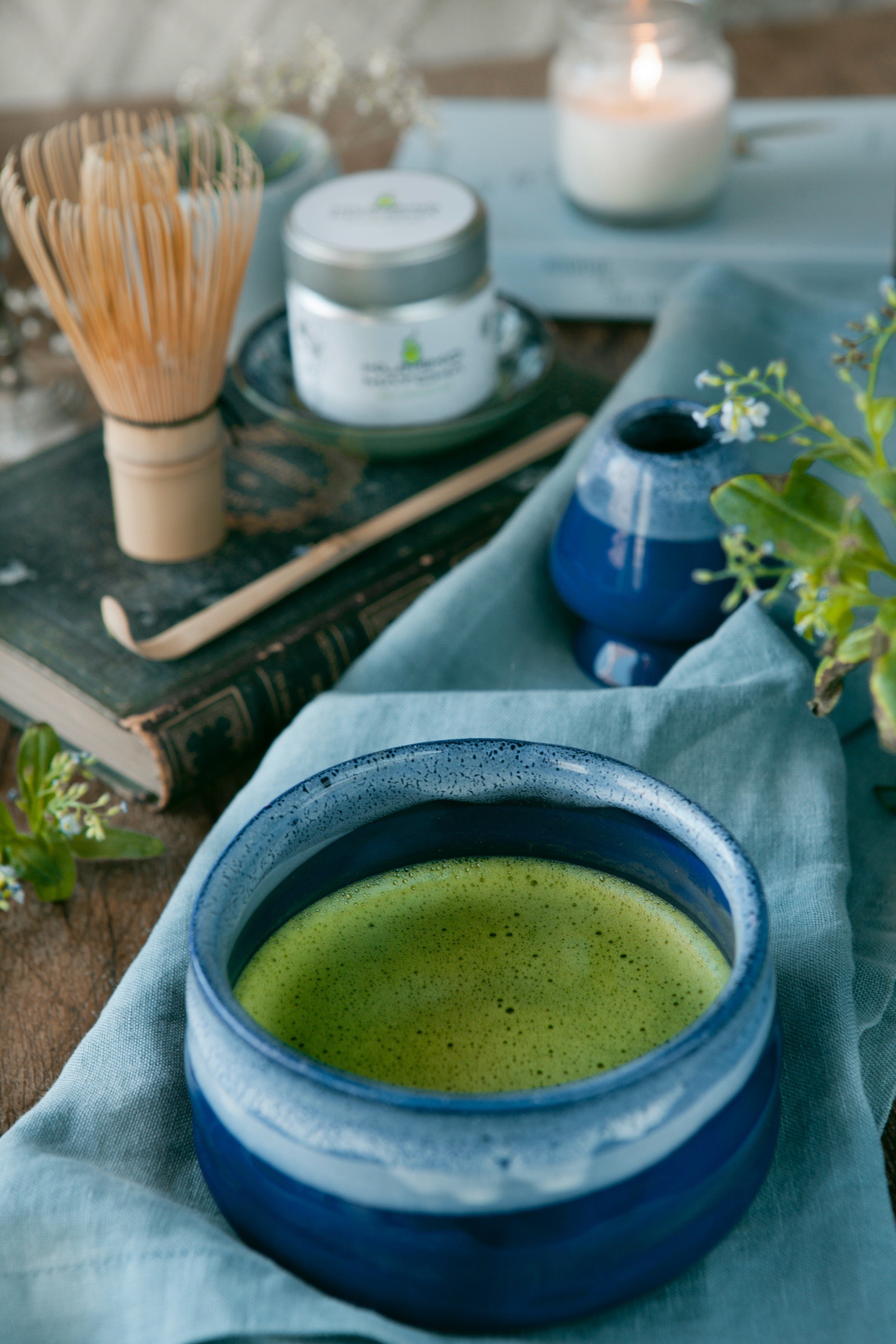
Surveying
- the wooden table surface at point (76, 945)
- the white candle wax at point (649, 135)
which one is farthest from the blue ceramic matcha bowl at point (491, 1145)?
the white candle wax at point (649, 135)

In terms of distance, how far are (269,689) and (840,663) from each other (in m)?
0.24

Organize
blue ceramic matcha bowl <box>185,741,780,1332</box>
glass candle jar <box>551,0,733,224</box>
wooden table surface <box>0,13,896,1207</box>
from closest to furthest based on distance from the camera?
blue ceramic matcha bowl <box>185,741,780,1332</box>, wooden table surface <box>0,13,896,1207</box>, glass candle jar <box>551,0,733,224</box>

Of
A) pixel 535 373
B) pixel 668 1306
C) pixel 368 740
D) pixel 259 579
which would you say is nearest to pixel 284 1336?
pixel 668 1306

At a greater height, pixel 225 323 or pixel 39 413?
pixel 225 323

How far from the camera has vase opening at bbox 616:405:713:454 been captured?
46 cm

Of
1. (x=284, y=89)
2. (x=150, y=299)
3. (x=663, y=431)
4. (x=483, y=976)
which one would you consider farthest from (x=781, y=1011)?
(x=284, y=89)

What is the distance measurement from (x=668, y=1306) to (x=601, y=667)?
241mm

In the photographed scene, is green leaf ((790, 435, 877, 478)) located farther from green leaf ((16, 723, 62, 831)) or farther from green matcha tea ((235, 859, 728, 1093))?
green leaf ((16, 723, 62, 831))

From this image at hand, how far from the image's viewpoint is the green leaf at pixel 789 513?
0.28 m

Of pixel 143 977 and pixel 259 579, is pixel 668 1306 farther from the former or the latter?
pixel 259 579

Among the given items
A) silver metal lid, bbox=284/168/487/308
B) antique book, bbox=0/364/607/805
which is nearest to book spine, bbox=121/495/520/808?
antique book, bbox=0/364/607/805

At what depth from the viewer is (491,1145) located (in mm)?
240

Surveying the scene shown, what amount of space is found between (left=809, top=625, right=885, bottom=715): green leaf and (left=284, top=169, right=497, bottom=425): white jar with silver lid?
0.29 meters

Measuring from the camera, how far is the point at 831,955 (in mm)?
355
